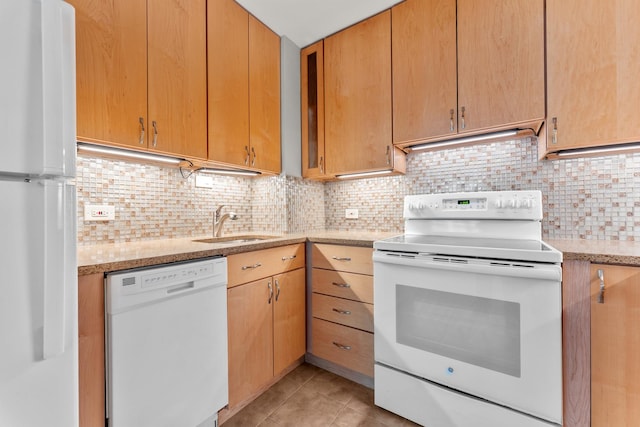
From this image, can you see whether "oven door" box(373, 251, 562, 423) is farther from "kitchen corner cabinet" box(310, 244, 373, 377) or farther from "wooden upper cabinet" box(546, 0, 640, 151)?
"wooden upper cabinet" box(546, 0, 640, 151)

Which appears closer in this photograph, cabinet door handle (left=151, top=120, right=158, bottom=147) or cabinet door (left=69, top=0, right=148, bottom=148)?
cabinet door (left=69, top=0, right=148, bottom=148)

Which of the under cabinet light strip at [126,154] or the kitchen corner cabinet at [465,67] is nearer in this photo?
the under cabinet light strip at [126,154]

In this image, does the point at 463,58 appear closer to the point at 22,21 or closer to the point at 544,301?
the point at 544,301

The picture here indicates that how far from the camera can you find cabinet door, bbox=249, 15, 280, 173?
203 centimetres

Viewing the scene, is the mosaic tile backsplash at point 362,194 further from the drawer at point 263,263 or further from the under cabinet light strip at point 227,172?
the drawer at point 263,263

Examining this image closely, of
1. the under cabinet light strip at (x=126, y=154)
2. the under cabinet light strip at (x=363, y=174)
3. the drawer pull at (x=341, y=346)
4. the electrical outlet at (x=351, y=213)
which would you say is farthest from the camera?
the electrical outlet at (x=351, y=213)

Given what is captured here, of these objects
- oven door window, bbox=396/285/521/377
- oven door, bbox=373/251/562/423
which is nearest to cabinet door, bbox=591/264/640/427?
oven door, bbox=373/251/562/423

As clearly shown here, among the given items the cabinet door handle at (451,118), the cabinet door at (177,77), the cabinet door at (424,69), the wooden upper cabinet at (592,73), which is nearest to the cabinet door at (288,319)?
the cabinet door at (177,77)

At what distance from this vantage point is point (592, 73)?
4.45 feet

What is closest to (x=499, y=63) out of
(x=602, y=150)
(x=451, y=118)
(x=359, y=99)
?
(x=451, y=118)

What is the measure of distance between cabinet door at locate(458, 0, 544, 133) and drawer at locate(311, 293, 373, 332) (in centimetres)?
123

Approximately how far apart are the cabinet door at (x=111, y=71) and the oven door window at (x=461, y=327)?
5.24 feet

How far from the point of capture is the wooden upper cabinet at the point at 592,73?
4.24ft

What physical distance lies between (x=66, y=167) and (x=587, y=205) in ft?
7.67
